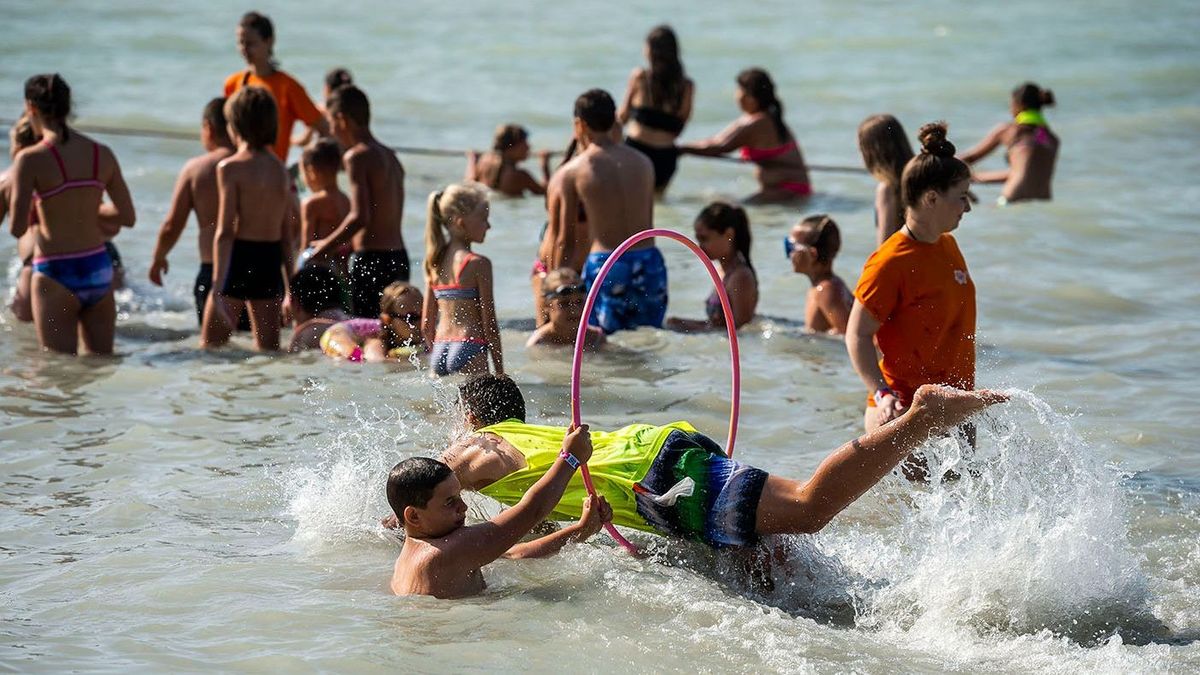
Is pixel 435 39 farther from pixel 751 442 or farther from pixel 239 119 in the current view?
pixel 751 442

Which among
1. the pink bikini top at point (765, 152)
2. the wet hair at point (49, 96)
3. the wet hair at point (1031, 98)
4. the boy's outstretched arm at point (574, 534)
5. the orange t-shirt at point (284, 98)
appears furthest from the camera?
the pink bikini top at point (765, 152)

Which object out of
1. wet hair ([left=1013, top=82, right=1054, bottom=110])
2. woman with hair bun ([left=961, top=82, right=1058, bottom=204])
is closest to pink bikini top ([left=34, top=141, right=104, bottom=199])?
woman with hair bun ([left=961, top=82, right=1058, bottom=204])

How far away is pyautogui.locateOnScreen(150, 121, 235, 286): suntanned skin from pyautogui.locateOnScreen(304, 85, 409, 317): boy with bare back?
723mm

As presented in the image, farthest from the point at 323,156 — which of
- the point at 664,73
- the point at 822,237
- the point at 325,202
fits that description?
the point at 664,73

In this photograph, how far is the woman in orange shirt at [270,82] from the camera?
11.5 metres

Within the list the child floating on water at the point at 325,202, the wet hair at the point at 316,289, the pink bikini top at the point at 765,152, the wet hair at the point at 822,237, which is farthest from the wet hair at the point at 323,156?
the pink bikini top at the point at 765,152

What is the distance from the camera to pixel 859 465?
5.33 meters

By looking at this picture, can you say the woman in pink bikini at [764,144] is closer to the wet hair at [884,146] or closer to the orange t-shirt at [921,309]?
the wet hair at [884,146]

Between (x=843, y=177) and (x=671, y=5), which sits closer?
(x=843, y=177)

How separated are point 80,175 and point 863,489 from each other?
5.69 m

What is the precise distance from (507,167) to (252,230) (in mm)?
5293

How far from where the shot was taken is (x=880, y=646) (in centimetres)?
517

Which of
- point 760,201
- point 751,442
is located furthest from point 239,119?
point 760,201

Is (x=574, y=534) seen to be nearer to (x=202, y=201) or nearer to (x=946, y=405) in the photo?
(x=946, y=405)
